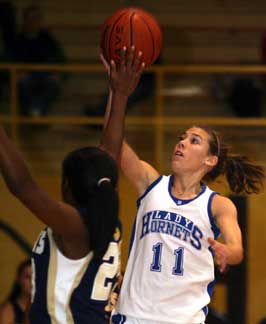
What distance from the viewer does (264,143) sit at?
8.99m

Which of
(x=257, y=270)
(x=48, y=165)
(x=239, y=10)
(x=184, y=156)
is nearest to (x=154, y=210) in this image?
(x=184, y=156)

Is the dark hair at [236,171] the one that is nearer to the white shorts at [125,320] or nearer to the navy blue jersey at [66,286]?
Answer: the white shorts at [125,320]

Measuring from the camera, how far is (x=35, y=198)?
12.4ft

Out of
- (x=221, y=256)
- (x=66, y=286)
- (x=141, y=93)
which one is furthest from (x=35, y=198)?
(x=141, y=93)

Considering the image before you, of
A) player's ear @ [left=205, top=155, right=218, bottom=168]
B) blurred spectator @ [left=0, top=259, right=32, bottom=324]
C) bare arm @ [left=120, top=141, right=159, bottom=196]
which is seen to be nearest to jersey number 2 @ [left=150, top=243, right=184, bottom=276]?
bare arm @ [left=120, top=141, right=159, bottom=196]

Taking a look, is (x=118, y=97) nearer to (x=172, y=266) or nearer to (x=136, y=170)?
(x=136, y=170)

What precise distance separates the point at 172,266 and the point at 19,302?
7.48 feet

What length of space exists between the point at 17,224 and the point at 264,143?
7.38 ft

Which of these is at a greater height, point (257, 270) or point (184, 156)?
point (184, 156)

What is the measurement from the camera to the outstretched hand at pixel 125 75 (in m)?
4.82

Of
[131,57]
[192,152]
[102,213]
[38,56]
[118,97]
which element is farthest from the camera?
[38,56]

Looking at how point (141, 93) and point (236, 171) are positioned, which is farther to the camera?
point (141, 93)

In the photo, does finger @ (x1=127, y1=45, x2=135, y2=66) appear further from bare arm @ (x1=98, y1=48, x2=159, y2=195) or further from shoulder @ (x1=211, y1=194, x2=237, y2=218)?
shoulder @ (x1=211, y1=194, x2=237, y2=218)

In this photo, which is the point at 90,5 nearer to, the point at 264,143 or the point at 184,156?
the point at 264,143
